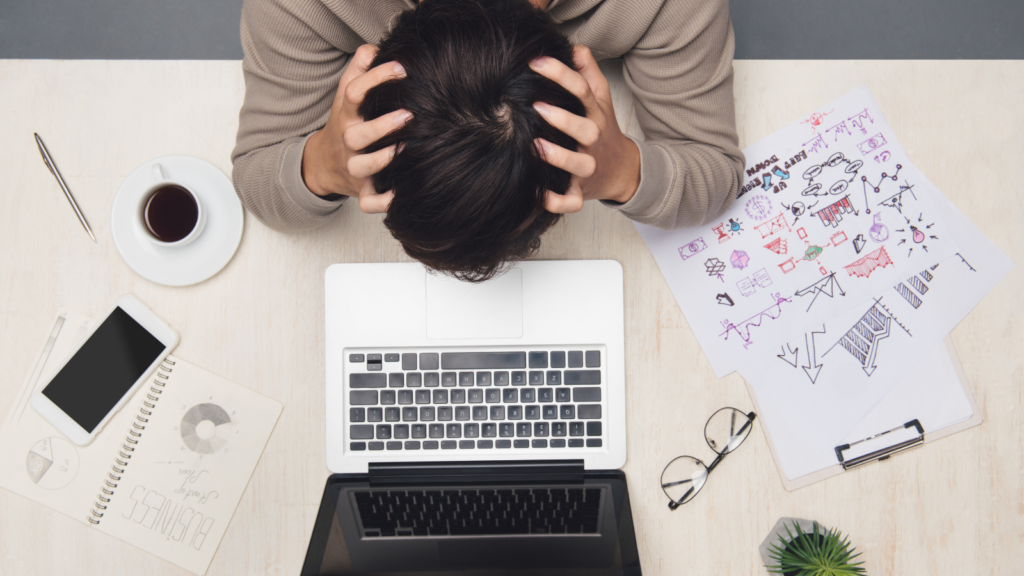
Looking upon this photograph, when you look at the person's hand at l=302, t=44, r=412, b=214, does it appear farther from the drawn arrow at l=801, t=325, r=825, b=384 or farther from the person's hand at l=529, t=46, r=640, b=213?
the drawn arrow at l=801, t=325, r=825, b=384

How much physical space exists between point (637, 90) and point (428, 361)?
417 mm

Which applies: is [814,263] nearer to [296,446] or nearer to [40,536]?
[296,446]

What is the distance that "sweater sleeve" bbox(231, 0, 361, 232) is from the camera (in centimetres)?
62

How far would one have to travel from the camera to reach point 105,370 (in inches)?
26.7

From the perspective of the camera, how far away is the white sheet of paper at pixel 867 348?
0.68 meters

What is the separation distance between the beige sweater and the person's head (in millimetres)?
175

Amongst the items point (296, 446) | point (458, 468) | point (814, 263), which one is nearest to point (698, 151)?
point (814, 263)

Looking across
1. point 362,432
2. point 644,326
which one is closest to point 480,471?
point 362,432

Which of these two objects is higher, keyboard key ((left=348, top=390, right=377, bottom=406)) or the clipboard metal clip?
keyboard key ((left=348, top=390, right=377, bottom=406))

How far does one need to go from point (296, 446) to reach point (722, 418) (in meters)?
0.53

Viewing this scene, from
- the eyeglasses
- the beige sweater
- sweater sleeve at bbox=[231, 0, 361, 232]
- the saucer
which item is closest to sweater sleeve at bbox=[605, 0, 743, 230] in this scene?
the beige sweater

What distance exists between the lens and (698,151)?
2.11ft

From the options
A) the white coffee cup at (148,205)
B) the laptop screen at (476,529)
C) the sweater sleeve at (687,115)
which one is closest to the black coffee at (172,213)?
the white coffee cup at (148,205)

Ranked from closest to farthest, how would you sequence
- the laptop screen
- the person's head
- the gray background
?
the person's head < the laptop screen < the gray background
